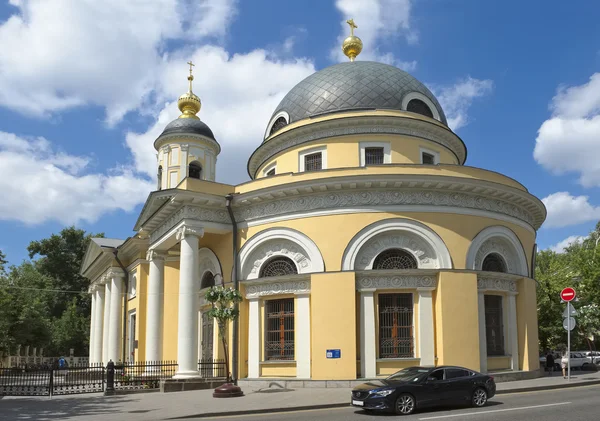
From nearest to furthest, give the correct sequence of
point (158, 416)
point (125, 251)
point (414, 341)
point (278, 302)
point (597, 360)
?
point (158, 416) < point (414, 341) < point (278, 302) < point (125, 251) < point (597, 360)

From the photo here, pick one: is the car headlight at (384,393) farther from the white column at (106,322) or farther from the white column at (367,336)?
the white column at (106,322)

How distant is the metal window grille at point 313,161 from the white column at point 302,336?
20.3ft

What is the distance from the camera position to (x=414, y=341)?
18.5 metres

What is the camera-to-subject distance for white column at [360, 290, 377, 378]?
1822cm

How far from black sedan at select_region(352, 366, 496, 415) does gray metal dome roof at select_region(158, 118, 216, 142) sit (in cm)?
2327

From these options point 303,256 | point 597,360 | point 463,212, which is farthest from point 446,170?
point 597,360

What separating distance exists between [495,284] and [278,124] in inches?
462

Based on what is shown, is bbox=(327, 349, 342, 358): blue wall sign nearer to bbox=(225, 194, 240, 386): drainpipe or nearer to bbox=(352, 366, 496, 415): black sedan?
bbox=(225, 194, 240, 386): drainpipe

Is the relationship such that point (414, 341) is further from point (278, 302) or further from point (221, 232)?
point (221, 232)

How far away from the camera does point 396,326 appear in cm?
1870

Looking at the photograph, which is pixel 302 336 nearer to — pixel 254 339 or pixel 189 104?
pixel 254 339

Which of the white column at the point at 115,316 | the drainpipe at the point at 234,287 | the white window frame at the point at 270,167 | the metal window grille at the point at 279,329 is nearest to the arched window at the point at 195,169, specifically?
the white column at the point at 115,316

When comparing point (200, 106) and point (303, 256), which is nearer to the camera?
point (303, 256)

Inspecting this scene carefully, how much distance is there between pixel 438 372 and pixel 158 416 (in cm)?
622
